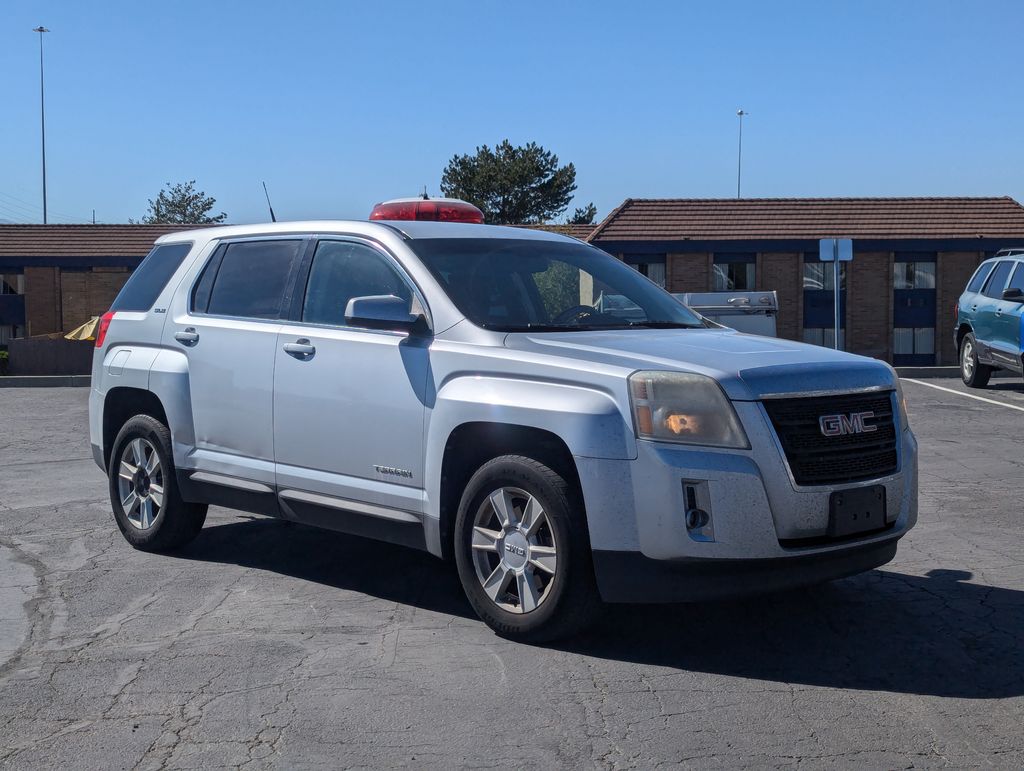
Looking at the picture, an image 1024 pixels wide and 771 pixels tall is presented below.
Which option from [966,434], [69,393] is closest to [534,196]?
[69,393]

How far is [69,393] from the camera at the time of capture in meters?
22.5

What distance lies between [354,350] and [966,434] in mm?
9198

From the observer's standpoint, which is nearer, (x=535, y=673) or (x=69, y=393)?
(x=535, y=673)

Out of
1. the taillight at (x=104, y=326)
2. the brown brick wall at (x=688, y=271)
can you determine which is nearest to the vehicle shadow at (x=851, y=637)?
the taillight at (x=104, y=326)

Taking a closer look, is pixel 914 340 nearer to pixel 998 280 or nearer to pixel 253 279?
pixel 998 280

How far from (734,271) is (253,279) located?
37.7 metres

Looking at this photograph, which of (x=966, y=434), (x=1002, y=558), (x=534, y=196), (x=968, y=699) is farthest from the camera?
(x=534, y=196)

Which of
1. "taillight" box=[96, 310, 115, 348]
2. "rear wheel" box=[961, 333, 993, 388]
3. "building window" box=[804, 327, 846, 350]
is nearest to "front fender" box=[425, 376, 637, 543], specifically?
"taillight" box=[96, 310, 115, 348]

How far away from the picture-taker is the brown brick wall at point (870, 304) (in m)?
43.7

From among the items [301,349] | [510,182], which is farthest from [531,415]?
[510,182]

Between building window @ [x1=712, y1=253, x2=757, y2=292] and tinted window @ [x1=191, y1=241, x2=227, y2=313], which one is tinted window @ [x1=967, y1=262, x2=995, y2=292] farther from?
building window @ [x1=712, y1=253, x2=757, y2=292]

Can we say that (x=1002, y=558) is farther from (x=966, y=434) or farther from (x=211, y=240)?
(x=966, y=434)

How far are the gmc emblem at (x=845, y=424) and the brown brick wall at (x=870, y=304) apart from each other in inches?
A: 1575

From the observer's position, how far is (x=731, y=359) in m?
4.95
